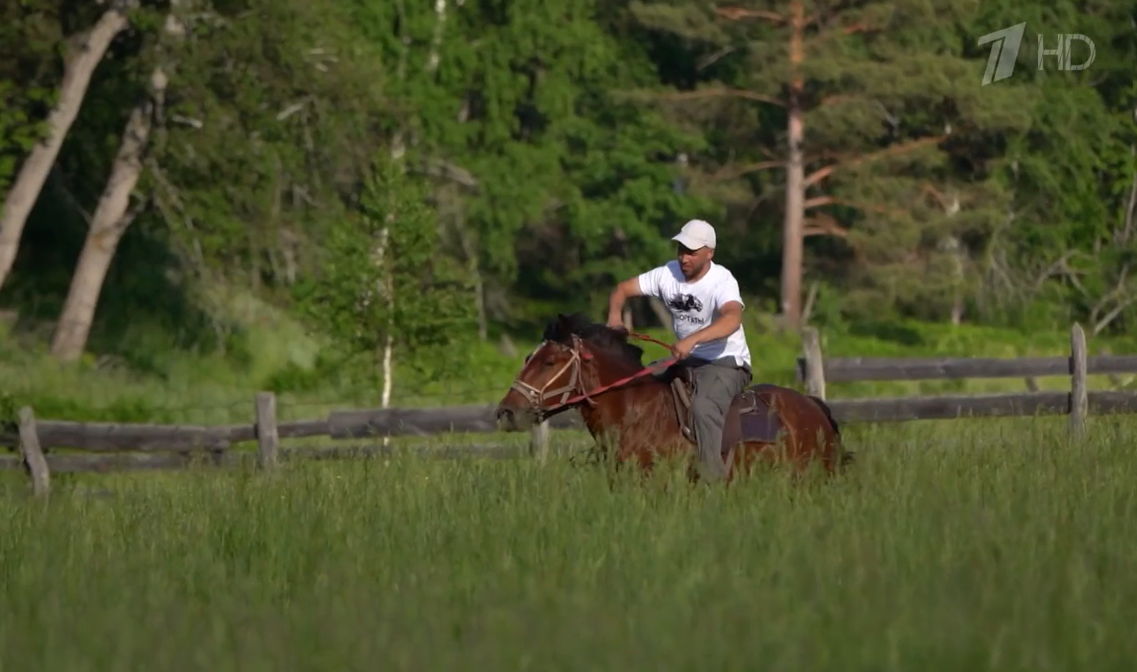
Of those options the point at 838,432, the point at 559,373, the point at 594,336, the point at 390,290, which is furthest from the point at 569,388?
the point at 390,290

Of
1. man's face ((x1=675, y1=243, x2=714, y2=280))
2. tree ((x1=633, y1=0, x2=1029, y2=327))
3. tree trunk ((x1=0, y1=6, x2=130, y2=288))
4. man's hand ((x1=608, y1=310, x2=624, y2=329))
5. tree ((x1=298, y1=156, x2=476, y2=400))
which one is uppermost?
tree ((x1=633, y1=0, x2=1029, y2=327))

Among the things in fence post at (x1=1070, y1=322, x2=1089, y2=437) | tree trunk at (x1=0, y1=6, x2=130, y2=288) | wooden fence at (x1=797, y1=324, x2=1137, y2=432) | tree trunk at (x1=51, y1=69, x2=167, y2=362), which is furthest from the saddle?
tree trunk at (x1=51, y1=69, x2=167, y2=362)

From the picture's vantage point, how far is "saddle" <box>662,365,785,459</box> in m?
10.4

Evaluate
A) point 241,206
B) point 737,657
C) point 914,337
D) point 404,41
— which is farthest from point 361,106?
point 737,657

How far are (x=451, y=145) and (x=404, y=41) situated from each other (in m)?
2.79

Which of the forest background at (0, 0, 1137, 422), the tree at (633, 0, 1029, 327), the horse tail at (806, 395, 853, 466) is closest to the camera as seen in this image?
the horse tail at (806, 395, 853, 466)

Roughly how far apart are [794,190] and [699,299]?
3535 centimetres

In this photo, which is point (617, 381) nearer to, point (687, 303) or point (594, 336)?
point (594, 336)

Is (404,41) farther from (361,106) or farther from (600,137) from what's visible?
(361,106)

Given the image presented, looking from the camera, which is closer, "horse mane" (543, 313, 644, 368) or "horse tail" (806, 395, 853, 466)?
"horse mane" (543, 313, 644, 368)

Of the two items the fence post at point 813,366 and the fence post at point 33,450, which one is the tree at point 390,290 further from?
the fence post at point 813,366

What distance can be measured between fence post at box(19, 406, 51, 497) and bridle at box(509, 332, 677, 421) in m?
8.19

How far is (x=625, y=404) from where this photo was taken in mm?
10383

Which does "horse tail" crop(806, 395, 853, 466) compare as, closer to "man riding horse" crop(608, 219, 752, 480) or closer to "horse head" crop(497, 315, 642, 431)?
"man riding horse" crop(608, 219, 752, 480)
